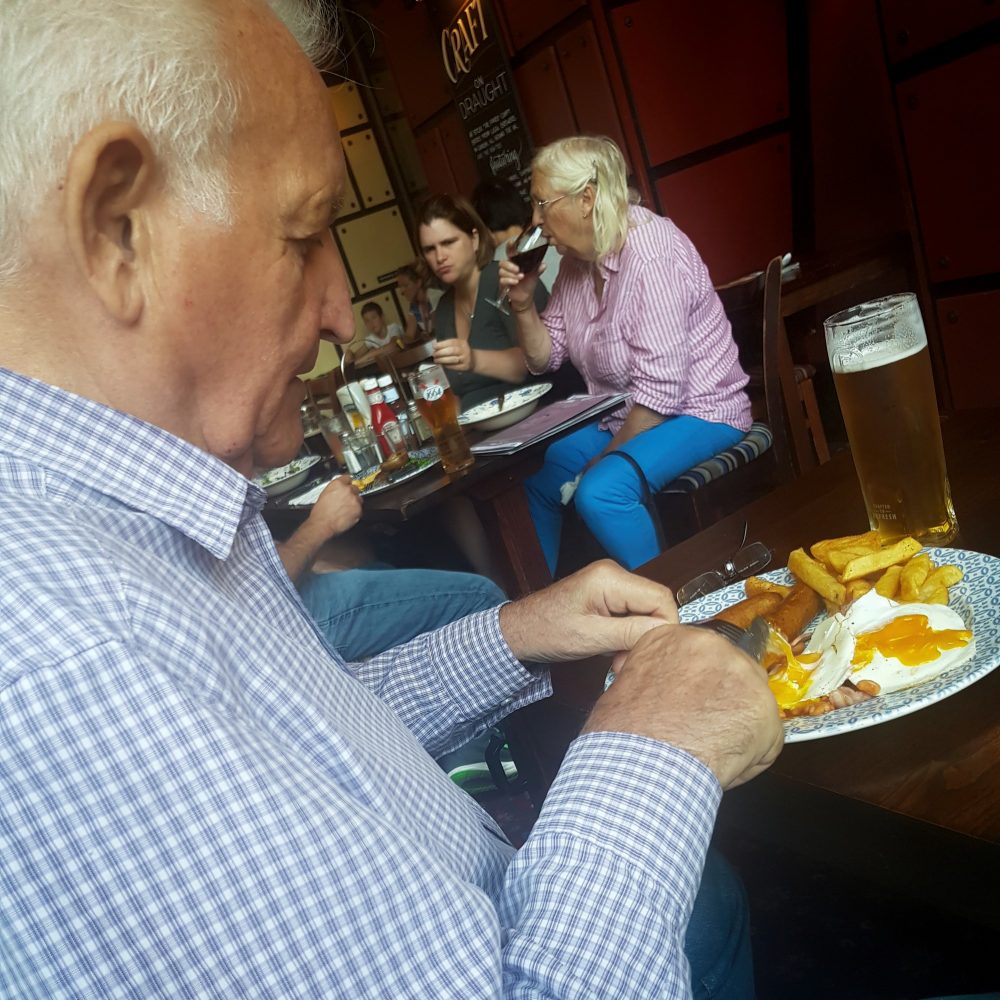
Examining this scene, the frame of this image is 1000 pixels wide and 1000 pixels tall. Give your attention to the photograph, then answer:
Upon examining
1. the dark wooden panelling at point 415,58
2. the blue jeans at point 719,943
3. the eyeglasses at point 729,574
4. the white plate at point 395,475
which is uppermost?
the dark wooden panelling at point 415,58

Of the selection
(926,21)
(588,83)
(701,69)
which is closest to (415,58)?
(588,83)

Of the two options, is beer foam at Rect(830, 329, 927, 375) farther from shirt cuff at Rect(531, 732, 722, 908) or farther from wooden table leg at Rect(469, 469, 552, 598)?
wooden table leg at Rect(469, 469, 552, 598)

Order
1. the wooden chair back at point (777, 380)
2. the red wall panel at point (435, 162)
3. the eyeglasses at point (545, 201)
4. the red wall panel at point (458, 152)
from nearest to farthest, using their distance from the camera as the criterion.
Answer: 1. the wooden chair back at point (777, 380)
2. the eyeglasses at point (545, 201)
3. the red wall panel at point (458, 152)
4. the red wall panel at point (435, 162)

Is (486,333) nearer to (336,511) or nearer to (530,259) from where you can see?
(530,259)

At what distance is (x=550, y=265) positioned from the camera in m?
4.04

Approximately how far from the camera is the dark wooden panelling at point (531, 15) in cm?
472

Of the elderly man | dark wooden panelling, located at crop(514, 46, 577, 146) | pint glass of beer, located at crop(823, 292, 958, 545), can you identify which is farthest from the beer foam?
dark wooden panelling, located at crop(514, 46, 577, 146)

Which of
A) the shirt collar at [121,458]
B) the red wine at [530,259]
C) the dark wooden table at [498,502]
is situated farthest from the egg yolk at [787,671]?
the red wine at [530,259]

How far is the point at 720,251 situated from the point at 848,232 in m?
0.65

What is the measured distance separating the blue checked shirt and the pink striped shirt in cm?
239

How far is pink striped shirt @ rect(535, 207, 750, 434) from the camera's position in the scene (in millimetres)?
2994

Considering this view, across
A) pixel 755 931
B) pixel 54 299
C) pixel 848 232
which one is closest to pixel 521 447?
pixel 755 931

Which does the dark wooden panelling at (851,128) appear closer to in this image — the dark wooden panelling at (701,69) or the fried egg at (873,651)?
the dark wooden panelling at (701,69)

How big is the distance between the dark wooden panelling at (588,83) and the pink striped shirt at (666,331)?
1830 mm
